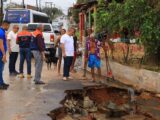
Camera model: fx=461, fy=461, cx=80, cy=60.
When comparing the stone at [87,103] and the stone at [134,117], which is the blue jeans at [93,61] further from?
the stone at [134,117]

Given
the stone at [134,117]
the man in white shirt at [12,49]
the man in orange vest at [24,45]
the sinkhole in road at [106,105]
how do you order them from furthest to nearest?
1. the man in white shirt at [12,49]
2. the man in orange vest at [24,45]
3. the sinkhole in road at [106,105]
4. the stone at [134,117]

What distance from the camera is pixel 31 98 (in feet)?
36.7

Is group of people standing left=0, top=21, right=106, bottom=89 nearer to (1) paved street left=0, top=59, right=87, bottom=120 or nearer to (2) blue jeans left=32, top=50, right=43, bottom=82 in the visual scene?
(2) blue jeans left=32, top=50, right=43, bottom=82

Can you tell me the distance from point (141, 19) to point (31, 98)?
18.0ft

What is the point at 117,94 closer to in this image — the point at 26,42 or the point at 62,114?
the point at 62,114

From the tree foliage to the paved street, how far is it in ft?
8.62

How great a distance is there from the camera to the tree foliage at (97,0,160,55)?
47.6ft

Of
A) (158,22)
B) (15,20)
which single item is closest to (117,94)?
(158,22)

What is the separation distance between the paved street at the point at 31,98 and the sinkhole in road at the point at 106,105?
29cm

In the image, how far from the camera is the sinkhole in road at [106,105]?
32.3 feet

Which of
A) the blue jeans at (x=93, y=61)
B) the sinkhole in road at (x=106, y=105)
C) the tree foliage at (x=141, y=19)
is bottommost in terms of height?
the sinkhole in road at (x=106, y=105)

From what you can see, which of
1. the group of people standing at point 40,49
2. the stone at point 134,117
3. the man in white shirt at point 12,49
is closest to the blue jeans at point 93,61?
the group of people standing at point 40,49

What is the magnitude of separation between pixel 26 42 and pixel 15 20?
2016 cm

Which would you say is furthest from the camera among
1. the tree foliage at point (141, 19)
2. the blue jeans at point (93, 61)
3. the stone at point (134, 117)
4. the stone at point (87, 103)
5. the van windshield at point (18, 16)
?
the van windshield at point (18, 16)
